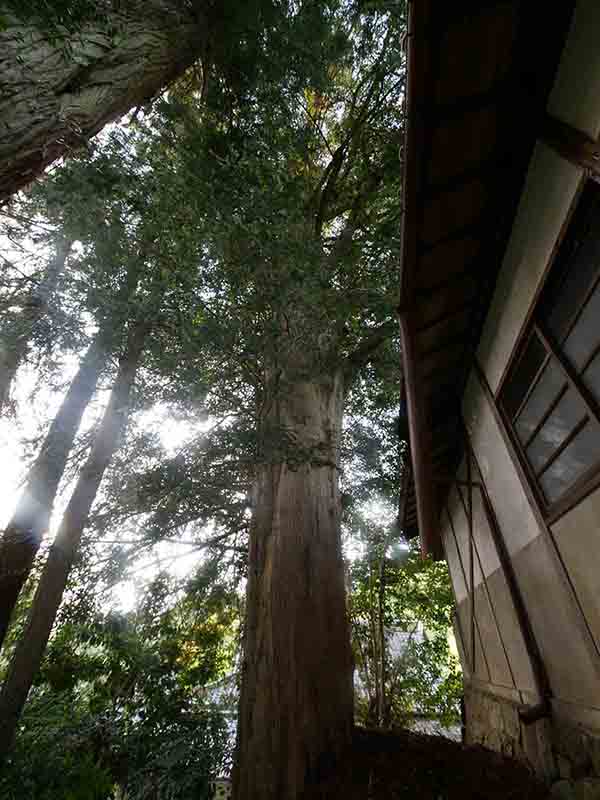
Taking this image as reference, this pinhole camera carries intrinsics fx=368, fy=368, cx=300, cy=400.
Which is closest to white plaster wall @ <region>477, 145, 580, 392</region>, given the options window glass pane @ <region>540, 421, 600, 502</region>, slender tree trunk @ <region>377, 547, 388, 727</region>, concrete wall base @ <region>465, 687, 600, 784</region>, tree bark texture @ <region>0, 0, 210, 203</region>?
window glass pane @ <region>540, 421, 600, 502</region>

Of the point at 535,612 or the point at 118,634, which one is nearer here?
the point at 535,612

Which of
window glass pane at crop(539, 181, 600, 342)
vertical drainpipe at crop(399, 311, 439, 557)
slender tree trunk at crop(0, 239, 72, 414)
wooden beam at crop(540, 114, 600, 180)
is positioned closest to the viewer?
wooden beam at crop(540, 114, 600, 180)

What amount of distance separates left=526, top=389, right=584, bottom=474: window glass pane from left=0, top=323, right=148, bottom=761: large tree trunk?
4594 mm

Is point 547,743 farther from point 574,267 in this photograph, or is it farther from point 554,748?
point 574,267

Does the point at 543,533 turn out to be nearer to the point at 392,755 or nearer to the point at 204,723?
the point at 392,755

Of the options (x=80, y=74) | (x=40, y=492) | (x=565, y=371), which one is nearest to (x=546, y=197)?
(x=565, y=371)

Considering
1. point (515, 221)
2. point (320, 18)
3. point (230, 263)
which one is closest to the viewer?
point (515, 221)

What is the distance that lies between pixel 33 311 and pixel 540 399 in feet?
18.9

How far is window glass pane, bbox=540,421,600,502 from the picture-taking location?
218 centimetres

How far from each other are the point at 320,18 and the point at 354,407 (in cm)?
606

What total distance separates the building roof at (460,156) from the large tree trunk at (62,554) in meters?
3.68

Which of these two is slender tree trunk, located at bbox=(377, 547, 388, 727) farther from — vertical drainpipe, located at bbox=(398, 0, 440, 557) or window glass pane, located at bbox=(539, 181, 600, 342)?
window glass pane, located at bbox=(539, 181, 600, 342)

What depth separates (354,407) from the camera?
723 centimetres

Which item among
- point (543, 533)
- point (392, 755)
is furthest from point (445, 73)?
point (392, 755)
